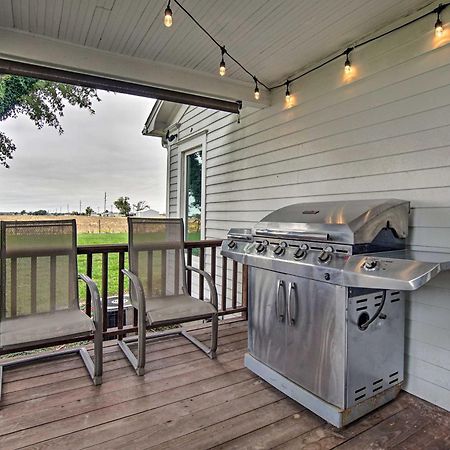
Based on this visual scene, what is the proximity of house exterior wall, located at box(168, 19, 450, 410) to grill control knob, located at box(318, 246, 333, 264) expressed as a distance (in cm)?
74

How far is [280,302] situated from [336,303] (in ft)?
1.43

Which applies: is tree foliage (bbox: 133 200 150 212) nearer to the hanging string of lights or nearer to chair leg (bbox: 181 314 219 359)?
the hanging string of lights

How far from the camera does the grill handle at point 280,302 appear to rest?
2118 millimetres

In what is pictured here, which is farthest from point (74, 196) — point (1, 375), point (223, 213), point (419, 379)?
point (419, 379)

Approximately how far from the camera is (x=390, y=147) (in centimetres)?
233

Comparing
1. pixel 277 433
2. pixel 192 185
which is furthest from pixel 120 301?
pixel 192 185

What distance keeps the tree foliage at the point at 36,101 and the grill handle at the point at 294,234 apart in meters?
4.78

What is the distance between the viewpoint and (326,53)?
2811mm

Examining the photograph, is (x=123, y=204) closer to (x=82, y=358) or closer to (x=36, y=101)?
(x=36, y=101)

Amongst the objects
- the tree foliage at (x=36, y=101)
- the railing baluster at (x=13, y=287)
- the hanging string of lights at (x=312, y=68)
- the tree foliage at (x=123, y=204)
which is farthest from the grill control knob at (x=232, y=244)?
the tree foliage at (x=36, y=101)

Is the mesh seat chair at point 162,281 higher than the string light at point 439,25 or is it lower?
lower

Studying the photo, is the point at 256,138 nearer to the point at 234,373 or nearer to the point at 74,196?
the point at 234,373

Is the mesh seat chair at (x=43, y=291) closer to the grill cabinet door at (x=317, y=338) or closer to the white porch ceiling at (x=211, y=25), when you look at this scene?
the grill cabinet door at (x=317, y=338)

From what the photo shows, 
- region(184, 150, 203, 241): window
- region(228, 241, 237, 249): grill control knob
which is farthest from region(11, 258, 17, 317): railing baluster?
region(184, 150, 203, 241): window
